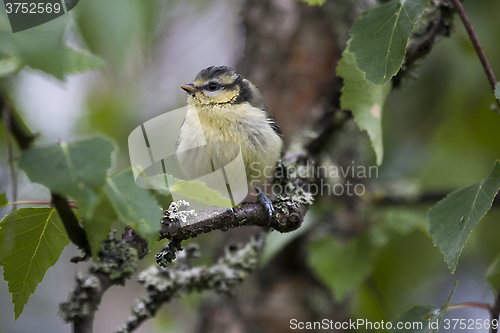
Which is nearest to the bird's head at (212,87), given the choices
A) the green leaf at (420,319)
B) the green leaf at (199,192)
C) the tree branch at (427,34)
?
the tree branch at (427,34)

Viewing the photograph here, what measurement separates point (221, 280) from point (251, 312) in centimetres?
83

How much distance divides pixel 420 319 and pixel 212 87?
1.33 m

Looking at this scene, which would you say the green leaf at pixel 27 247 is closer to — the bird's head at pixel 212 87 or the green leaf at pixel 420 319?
the bird's head at pixel 212 87

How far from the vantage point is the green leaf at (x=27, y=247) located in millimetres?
1033

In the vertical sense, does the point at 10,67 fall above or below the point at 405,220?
above

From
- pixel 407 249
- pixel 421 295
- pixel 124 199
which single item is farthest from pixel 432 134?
pixel 124 199

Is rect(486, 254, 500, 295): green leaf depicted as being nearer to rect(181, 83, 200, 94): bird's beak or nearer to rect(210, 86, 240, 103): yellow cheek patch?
rect(210, 86, 240, 103): yellow cheek patch

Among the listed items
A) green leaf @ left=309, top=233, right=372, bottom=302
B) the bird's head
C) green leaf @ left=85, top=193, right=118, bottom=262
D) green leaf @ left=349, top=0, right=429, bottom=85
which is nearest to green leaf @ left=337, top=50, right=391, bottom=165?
green leaf @ left=349, top=0, right=429, bottom=85

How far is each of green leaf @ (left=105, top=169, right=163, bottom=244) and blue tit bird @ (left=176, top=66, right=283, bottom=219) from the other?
604 millimetres

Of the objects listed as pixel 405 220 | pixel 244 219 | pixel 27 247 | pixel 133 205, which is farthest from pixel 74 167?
pixel 405 220

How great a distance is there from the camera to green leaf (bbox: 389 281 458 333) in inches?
54.9

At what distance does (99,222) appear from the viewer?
952mm

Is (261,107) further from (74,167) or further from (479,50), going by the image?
(74,167)

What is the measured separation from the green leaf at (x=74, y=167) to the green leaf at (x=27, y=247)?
11.0 inches
